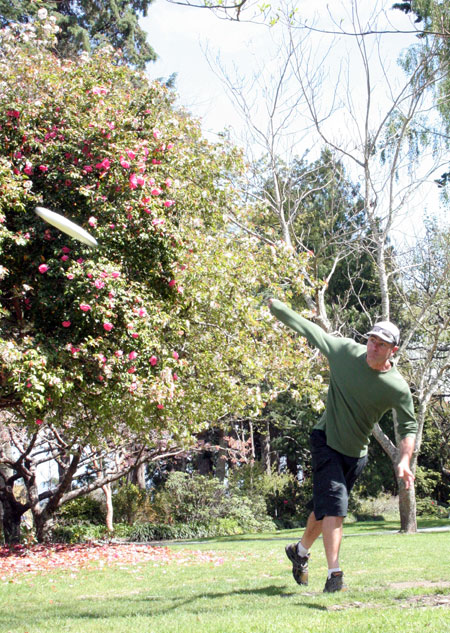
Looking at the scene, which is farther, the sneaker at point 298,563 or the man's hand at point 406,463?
the sneaker at point 298,563

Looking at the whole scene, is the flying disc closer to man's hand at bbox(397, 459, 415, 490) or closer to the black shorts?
the black shorts

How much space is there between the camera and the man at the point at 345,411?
451cm

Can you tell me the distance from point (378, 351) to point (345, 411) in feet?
1.72

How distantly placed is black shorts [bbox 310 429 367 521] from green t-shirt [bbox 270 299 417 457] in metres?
0.09

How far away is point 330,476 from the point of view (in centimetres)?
469

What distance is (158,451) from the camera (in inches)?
638

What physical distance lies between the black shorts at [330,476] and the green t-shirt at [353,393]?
3.4 inches

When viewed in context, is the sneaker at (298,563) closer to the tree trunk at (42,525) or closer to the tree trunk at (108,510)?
the tree trunk at (42,525)

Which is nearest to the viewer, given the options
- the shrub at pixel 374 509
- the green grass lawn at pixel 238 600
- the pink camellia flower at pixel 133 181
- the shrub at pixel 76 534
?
the green grass lawn at pixel 238 600

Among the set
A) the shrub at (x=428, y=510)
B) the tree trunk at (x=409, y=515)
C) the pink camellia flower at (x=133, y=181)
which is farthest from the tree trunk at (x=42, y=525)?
the shrub at (x=428, y=510)

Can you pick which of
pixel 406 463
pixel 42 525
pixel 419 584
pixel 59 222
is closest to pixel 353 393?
pixel 406 463

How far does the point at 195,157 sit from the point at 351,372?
273 inches

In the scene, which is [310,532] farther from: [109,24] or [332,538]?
[109,24]

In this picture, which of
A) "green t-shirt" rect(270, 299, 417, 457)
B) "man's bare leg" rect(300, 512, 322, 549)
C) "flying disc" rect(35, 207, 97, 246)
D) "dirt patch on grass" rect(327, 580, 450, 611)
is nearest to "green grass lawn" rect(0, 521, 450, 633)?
"dirt patch on grass" rect(327, 580, 450, 611)
